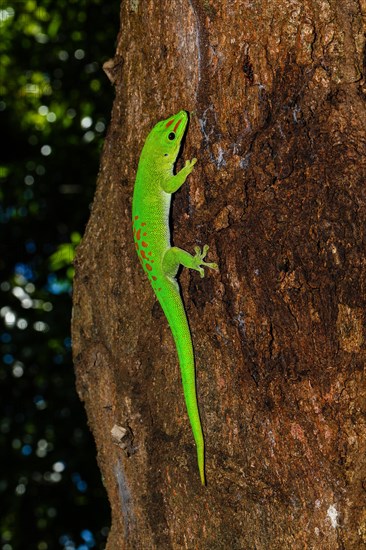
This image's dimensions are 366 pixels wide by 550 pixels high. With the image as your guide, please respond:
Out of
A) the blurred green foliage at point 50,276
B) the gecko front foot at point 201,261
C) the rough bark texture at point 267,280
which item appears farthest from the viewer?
the blurred green foliage at point 50,276

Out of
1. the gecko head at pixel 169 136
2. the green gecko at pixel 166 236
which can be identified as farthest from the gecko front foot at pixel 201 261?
the gecko head at pixel 169 136

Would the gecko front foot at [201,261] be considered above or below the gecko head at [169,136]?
below

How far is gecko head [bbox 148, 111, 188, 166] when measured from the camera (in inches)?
74.2

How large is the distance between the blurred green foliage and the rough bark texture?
2.35m

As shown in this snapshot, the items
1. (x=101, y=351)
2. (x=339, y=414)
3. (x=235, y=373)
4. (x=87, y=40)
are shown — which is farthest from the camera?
(x=87, y=40)

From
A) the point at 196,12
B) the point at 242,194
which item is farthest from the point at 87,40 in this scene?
the point at 242,194

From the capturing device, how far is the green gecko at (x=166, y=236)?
73.0 inches

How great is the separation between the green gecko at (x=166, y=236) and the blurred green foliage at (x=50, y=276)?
2.25 metres

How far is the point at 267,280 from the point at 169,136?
565mm

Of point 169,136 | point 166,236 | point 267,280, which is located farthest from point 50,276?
point 267,280

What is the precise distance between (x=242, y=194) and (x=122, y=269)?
583 millimetres

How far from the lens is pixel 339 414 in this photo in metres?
1.67

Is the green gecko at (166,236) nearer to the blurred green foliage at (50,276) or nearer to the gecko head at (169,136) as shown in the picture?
the gecko head at (169,136)

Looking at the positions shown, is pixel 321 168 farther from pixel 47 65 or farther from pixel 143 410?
pixel 47 65
